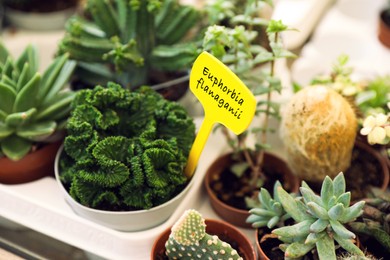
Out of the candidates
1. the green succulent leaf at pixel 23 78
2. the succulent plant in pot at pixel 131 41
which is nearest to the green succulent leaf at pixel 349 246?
the succulent plant in pot at pixel 131 41

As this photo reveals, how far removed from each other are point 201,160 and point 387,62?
674mm

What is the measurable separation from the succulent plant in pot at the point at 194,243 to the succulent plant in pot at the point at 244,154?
10 centimetres

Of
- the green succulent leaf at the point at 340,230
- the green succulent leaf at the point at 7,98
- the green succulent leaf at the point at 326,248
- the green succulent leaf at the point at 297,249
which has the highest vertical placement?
the green succulent leaf at the point at 7,98

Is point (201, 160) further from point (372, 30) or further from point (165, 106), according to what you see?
point (372, 30)

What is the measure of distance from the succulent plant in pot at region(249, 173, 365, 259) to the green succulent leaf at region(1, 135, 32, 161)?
54 cm

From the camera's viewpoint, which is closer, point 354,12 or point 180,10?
point 180,10

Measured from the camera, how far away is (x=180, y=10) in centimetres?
120

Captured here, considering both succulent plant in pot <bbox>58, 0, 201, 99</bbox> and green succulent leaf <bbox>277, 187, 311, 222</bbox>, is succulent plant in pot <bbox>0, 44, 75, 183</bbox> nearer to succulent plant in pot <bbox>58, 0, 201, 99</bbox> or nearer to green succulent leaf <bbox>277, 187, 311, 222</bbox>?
succulent plant in pot <bbox>58, 0, 201, 99</bbox>

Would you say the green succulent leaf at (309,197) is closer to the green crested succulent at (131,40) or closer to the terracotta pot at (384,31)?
the green crested succulent at (131,40)

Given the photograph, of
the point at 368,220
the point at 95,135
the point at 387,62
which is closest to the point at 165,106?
the point at 95,135

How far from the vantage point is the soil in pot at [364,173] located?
1.08 m

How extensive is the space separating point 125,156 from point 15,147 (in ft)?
0.85

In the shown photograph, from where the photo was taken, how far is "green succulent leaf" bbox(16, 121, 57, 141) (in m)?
0.98

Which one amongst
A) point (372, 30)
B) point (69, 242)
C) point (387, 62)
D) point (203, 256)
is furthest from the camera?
point (372, 30)
